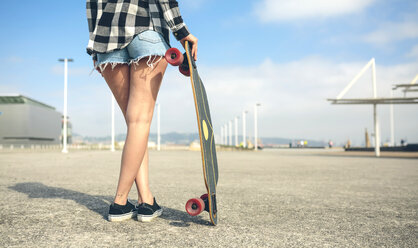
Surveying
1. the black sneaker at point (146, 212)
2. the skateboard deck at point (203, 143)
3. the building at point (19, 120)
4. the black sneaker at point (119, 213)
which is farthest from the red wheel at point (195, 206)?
the building at point (19, 120)

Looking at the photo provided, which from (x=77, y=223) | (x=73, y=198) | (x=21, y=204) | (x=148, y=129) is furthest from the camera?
(x=73, y=198)

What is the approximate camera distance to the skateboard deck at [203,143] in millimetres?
1914

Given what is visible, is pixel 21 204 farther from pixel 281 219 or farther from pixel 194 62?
pixel 281 219

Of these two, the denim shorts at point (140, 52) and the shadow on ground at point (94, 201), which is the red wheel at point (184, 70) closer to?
the denim shorts at point (140, 52)

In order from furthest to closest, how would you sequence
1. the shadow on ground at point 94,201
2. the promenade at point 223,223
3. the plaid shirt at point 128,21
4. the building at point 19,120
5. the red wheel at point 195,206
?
the building at point 19,120 → the shadow on ground at point 94,201 → the plaid shirt at point 128,21 → the red wheel at point 195,206 → the promenade at point 223,223

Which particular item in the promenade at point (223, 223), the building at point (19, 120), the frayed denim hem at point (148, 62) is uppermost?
the building at point (19, 120)

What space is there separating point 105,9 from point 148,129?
0.81 m

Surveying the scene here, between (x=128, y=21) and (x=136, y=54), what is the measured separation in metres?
0.21

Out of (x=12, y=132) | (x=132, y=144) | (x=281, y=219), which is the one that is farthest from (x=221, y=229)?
(x=12, y=132)

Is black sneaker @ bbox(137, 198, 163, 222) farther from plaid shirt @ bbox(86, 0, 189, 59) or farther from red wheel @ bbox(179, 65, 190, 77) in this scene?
plaid shirt @ bbox(86, 0, 189, 59)

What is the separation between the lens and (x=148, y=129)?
7.22 ft

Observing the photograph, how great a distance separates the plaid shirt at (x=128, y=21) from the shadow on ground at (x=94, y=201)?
1149 millimetres

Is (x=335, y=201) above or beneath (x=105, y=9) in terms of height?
beneath

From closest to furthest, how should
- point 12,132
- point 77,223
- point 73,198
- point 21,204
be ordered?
1. point 77,223
2. point 21,204
3. point 73,198
4. point 12,132
